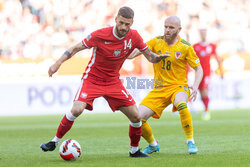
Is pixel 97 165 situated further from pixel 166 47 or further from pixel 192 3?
pixel 192 3

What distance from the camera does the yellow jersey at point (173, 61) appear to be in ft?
24.5

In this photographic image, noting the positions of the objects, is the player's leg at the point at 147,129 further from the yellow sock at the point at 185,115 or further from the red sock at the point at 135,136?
the yellow sock at the point at 185,115

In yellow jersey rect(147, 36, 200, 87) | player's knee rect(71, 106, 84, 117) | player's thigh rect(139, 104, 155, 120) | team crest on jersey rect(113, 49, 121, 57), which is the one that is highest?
team crest on jersey rect(113, 49, 121, 57)

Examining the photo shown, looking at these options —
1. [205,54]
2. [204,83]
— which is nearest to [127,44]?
[204,83]

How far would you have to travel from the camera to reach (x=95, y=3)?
72.7ft

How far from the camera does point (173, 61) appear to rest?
24.7 ft

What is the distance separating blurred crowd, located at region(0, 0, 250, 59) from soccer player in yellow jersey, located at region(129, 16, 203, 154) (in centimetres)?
1287

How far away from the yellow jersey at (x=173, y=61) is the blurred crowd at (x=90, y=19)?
12821mm

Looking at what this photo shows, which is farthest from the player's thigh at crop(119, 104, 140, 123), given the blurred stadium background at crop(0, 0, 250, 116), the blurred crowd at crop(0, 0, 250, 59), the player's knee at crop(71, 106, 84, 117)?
the blurred crowd at crop(0, 0, 250, 59)

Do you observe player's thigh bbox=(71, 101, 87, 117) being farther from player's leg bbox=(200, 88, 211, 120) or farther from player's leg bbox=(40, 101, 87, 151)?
player's leg bbox=(200, 88, 211, 120)

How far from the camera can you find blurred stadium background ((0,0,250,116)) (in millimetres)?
19219

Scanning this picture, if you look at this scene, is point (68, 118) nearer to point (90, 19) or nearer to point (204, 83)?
point (204, 83)

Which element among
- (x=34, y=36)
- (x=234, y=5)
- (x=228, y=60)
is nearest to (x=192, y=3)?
(x=234, y=5)

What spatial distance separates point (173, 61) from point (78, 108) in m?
1.75
